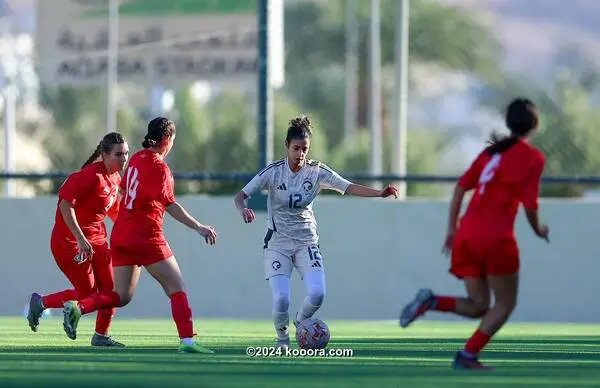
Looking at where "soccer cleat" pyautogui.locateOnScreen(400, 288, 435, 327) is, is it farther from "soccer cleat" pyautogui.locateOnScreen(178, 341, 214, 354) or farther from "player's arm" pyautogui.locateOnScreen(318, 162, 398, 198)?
"player's arm" pyautogui.locateOnScreen(318, 162, 398, 198)

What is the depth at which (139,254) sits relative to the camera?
13.7 meters

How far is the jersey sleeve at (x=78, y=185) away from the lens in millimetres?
14445

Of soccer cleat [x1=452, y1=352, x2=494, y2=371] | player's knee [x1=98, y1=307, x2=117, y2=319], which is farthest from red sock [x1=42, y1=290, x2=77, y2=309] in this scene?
soccer cleat [x1=452, y1=352, x2=494, y2=371]

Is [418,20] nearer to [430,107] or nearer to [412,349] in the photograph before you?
[430,107]

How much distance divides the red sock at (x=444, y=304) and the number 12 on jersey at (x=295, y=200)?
2351mm

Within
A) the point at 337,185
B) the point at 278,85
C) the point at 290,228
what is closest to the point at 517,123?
the point at 337,185

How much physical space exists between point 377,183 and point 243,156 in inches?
137

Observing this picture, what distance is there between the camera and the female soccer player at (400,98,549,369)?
38.8ft

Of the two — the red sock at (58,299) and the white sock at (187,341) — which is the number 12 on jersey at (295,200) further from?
the red sock at (58,299)

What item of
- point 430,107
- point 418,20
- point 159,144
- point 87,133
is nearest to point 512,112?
point 159,144

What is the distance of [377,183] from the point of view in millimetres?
23531

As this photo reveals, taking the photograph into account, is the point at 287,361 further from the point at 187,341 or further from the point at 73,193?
the point at 73,193

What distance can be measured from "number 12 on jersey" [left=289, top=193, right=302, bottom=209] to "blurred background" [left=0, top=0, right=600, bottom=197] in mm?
6475

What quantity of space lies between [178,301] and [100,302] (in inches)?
24.1
